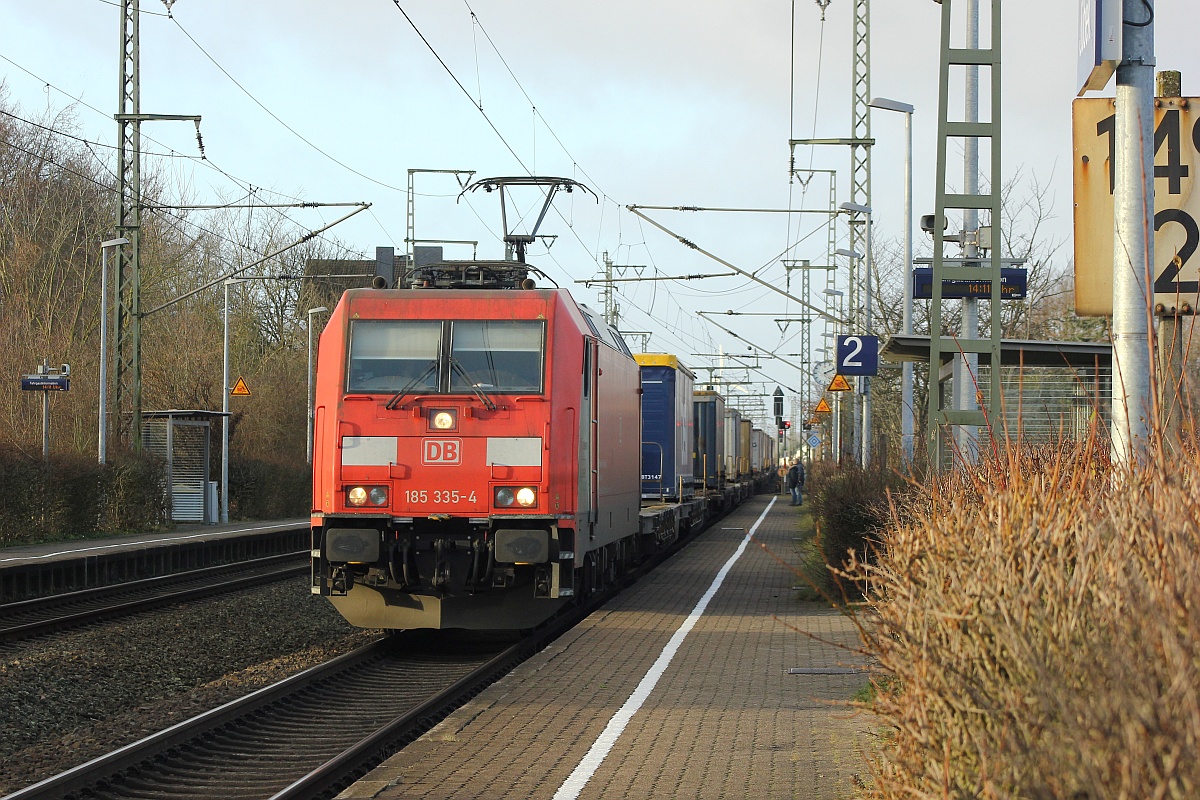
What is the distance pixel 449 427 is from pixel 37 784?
555cm

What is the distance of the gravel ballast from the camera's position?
8.86m

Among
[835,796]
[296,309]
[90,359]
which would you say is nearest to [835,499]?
[835,796]

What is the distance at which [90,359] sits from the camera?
35.8 m

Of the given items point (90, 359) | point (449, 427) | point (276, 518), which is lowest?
point (276, 518)

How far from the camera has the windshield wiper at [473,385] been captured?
1205 centimetres

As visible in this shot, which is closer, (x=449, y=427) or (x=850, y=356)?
(x=449, y=427)

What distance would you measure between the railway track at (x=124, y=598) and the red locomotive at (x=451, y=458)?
4049mm

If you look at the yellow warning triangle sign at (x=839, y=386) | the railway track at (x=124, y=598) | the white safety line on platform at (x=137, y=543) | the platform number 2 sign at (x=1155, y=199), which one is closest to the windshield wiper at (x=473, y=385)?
the railway track at (x=124, y=598)

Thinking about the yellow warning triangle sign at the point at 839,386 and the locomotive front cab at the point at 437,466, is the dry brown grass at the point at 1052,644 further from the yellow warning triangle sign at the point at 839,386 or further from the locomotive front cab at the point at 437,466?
the yellow warning triangle sign at the point at 839,386

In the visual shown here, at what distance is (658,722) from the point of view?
8320mm

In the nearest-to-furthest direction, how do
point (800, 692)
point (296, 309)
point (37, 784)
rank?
point (37, 784) < point (800, 692) < point (296, 309)

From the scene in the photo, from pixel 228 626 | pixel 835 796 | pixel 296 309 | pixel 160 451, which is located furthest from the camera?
pixel 296 309

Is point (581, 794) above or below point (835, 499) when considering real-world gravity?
below

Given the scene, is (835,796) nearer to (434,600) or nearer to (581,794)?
(581,794)
